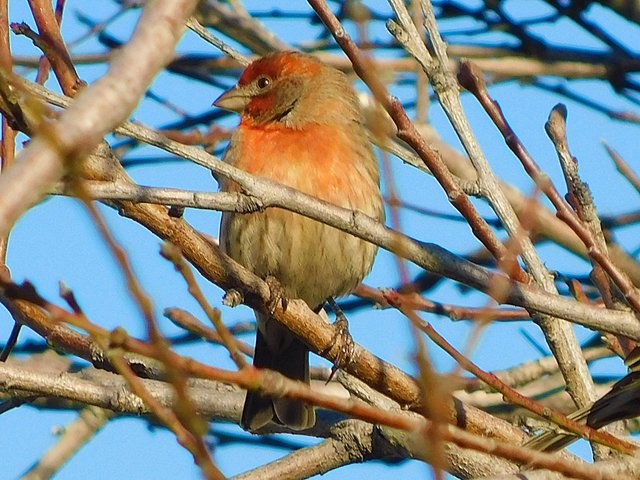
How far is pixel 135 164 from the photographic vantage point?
7.84 metres

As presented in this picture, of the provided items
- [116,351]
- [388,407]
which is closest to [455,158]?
[388,407]

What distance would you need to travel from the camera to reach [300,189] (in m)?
6.31

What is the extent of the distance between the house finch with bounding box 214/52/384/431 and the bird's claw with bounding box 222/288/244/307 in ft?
5.00

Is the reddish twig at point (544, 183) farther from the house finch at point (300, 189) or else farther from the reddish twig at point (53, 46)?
the house finch at point (300, 189)

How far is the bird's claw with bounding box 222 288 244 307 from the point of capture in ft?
13.9

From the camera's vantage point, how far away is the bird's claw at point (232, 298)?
4.25 meters

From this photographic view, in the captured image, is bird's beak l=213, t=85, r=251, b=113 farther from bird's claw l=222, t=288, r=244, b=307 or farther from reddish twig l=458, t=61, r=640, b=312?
reddish twig l=458, t=61, r=640, b=312

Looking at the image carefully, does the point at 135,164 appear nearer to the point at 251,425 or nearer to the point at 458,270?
the point at 251,425

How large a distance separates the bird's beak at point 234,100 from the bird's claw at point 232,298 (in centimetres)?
321

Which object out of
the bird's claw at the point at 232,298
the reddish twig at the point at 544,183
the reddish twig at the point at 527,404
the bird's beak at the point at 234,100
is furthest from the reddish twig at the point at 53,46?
the bird's beak at the point at 234,100

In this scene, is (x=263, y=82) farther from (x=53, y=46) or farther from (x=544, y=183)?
(x=544, y=183)

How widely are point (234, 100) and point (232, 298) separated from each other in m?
3.34

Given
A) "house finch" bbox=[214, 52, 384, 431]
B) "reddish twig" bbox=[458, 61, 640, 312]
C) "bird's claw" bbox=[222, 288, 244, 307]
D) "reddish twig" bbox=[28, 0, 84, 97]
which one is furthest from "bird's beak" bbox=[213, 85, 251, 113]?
"reddish twig" bbox=[458, 61, 640, 312]

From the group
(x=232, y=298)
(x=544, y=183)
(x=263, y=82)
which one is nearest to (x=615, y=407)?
(x=544, y=183)
